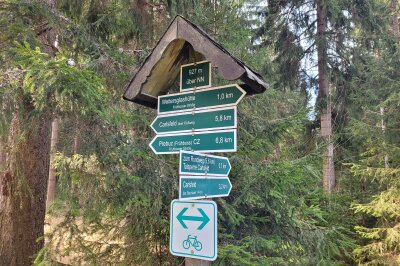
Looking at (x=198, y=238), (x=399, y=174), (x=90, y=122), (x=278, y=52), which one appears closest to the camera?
(x=198, y=238)

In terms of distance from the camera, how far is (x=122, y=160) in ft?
13.3

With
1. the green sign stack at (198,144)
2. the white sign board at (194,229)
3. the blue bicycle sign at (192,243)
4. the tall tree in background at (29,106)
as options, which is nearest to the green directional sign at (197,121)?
the green sign stack at (198,144)

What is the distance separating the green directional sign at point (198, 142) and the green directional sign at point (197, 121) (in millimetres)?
43

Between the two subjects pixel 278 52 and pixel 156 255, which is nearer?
pixel 156 255

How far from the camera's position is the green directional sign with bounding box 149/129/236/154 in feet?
8.12

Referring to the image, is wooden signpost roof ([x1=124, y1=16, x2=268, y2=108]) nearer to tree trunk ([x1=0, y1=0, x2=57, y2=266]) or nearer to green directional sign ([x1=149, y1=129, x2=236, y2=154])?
green directional sign ([x1=149, y1=129, x2=236, y2=154])

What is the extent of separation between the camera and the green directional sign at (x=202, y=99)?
2529 mm

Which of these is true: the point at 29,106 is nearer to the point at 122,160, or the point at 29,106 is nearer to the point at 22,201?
the point at 122,160

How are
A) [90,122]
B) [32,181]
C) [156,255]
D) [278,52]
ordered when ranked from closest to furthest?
[90,122] → [156,255] → [32,181] → [278,52]

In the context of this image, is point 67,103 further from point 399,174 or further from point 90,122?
point 399,174

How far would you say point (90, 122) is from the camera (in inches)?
158

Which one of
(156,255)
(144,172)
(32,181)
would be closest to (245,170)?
(144,172)

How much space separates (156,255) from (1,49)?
3.14 metres

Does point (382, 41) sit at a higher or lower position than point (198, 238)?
higher
